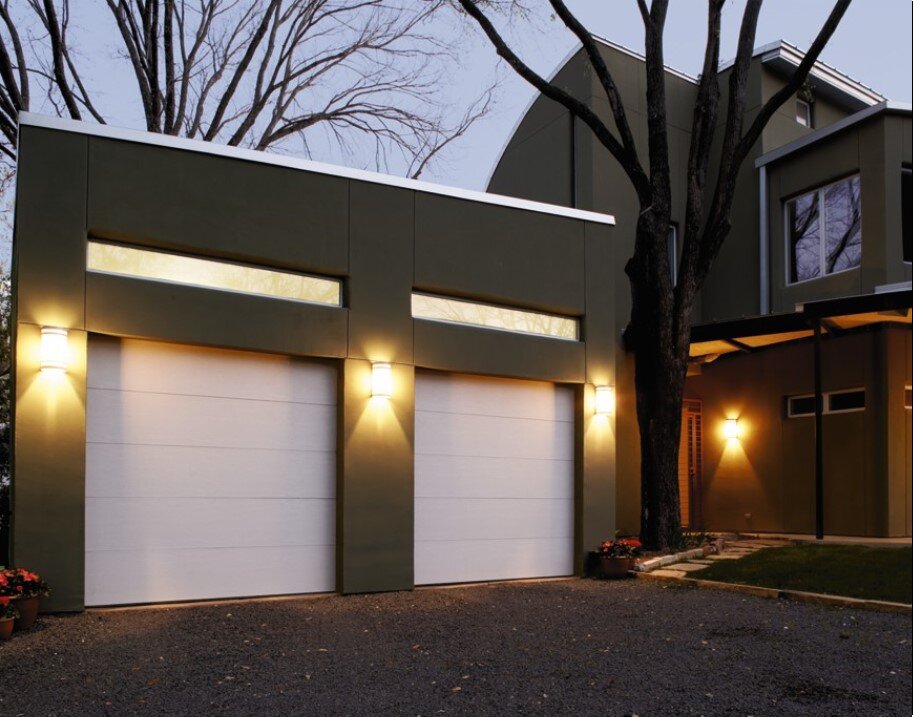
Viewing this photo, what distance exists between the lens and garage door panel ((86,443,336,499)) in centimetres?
696

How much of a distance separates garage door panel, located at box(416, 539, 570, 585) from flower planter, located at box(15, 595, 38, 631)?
354 centimetres

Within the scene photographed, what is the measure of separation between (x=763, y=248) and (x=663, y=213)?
13.2 ft

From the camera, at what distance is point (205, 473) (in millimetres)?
7406

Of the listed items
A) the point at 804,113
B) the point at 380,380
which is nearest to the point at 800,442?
the point at 804,113

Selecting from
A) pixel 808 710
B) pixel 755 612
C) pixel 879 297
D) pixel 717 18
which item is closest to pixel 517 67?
pixel 717 18

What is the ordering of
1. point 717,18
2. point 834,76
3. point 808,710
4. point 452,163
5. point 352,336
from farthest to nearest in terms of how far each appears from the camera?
point 452,163, point 834,76, point 717,18, point 352,336, point 808,710

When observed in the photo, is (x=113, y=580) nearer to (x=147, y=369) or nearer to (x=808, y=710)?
(x=147, y=369)

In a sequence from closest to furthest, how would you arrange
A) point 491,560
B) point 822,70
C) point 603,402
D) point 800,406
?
point 491,560 < point 603,402 < point 800,406 < point 822,70

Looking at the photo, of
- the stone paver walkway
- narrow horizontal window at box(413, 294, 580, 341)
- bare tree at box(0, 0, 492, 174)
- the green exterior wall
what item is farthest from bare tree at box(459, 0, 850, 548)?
bare tree at box(0, 0, 492, 174)

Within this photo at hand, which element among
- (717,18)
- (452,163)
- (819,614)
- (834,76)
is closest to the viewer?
(819,614)

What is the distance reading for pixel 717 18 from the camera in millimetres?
10391

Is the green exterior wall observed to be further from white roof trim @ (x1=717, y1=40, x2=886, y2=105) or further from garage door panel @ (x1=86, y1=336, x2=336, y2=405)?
garage door panel @ (x1=86, y1=336, x2=336, y2=405)

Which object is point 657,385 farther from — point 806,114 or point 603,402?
point 806,114

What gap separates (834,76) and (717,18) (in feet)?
18.6
